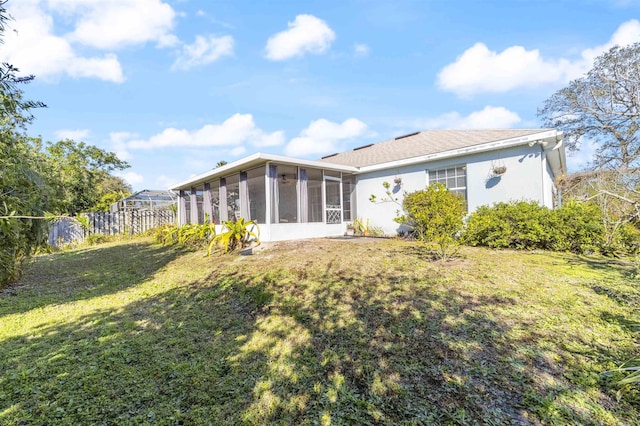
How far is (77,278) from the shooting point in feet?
21.8

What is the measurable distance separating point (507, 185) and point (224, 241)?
805 centimetres

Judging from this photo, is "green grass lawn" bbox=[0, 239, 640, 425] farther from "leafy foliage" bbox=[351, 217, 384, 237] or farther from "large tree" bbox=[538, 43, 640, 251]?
"large tree" bbox=[538, 43, 640, 251]

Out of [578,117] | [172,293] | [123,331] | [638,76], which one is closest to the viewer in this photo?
[123,331]

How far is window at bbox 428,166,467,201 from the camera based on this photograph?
9.20 meters

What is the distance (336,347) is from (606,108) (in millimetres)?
22573

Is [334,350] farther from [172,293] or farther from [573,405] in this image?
[172,293]

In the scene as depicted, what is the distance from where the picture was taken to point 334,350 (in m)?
2.86

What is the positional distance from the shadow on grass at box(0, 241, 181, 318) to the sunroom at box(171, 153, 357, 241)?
2935mm

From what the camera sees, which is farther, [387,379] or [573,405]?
[387,379]

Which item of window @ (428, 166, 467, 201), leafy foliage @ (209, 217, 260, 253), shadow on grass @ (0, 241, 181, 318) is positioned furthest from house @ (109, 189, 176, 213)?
window @ (428, 166, 467, 201)

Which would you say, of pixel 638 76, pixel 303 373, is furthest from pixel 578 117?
pixel 303 373

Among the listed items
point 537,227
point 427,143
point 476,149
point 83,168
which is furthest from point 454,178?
point 83,168

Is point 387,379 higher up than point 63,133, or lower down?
lower down

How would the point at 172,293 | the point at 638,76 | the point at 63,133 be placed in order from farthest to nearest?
1. the point at 63,133
2. the point at 638,76
3. the point at 172,293
